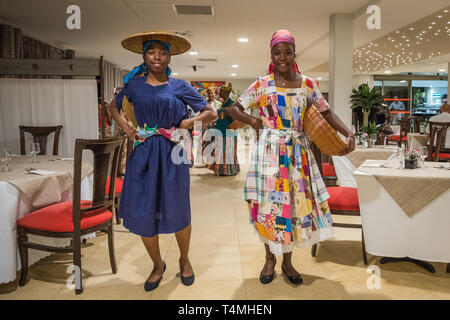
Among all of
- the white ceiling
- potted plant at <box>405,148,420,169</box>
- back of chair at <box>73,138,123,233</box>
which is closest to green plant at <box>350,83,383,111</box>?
potted plant at <box>405,148,420,169</box>

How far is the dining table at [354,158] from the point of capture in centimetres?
353

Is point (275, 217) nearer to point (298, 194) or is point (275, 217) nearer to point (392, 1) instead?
point (298, 194)

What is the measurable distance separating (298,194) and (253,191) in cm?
27

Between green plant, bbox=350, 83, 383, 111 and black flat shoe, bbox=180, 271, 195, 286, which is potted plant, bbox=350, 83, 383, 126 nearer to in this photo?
green plant, bbox=350, 83, 383, 111

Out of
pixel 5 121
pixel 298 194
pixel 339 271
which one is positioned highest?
pixel 5 121

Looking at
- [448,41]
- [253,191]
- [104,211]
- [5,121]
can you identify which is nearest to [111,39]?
[5,121]

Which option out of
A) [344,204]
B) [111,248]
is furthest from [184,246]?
[344,204]

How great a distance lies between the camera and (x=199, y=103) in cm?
211

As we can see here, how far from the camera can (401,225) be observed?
7.33ft

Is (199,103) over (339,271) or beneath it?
over

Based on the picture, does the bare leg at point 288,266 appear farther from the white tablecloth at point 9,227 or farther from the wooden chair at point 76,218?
the white tablecloth at point 9,227

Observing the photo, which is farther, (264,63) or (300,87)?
(264,63)

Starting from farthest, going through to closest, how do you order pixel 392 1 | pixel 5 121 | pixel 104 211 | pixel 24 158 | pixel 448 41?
pixel 448 41, pixel 392 1, pixel 5 121, pixel 24 158, pixel 104 211

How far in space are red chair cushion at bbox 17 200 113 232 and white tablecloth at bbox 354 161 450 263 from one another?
1.75 metres
